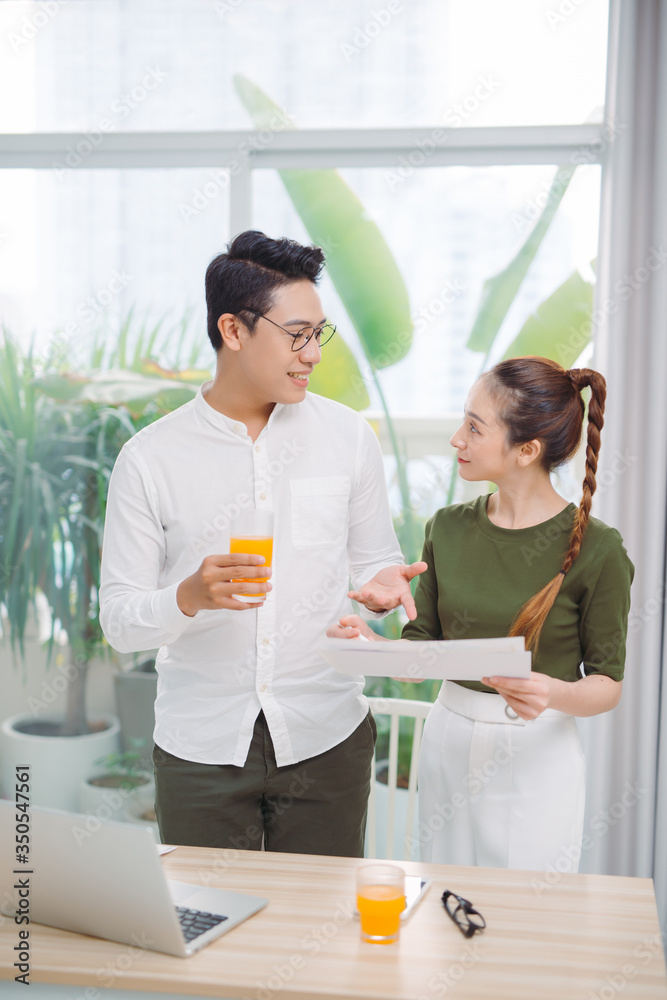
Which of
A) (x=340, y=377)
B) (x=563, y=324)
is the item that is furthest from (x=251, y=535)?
(x=563, y=324)

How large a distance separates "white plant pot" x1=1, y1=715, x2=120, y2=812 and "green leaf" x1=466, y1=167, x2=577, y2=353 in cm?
191

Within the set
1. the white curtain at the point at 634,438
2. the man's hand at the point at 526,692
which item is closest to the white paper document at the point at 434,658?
the man's hand at the point at 526,692

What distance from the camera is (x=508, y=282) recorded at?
2.93 meters

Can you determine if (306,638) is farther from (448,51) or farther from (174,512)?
(448,51)

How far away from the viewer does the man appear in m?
1.81

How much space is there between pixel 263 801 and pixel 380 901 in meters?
0.68

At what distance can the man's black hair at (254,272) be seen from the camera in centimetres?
183

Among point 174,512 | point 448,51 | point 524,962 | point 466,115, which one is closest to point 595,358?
point 466,115

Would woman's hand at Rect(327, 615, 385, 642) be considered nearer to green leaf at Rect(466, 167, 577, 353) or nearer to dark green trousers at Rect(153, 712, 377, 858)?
dark green trousers at Rect(153, 712, 377, 858)

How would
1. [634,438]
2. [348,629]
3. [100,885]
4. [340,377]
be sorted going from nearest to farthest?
[100,885], [348,629], [634,438], [340,377]

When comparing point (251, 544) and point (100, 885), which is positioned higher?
point (251, 544)

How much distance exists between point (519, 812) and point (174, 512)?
0.93m

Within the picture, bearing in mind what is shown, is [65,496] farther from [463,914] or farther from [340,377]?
[463,914]

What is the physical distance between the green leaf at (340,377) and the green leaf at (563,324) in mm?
531
